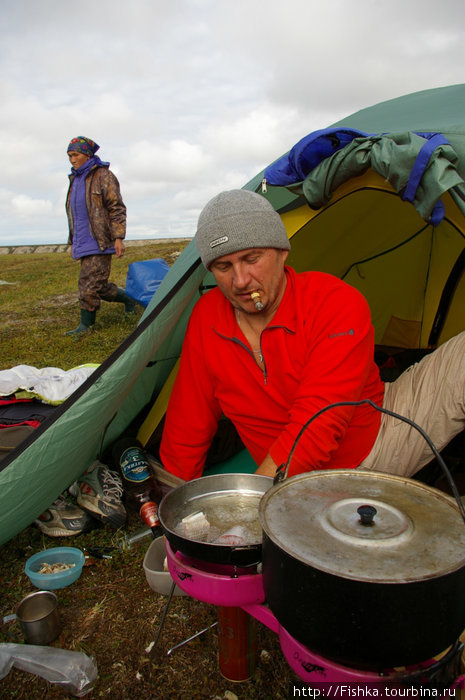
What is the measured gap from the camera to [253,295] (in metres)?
2.04

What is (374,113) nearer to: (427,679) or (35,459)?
(35,459)

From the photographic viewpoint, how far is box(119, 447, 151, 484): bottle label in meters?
2.65

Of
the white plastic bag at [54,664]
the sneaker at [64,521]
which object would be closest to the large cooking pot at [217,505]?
the white plastic bag at [54,664]

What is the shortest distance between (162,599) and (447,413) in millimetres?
1443

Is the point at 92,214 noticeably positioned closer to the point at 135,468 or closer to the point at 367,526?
the point at 135,468

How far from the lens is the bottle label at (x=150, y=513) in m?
2.39

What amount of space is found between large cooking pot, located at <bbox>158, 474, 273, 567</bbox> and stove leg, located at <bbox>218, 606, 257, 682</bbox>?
0.25 m

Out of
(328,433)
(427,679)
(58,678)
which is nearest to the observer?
(427,679)

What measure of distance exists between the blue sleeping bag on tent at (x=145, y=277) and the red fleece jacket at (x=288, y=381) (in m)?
4.54

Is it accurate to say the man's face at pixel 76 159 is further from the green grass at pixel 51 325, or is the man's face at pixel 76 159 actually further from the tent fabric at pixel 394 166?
the tent fabric at pixel 394 166

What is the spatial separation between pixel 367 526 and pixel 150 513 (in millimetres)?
1470

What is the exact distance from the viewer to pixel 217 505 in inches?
71.1

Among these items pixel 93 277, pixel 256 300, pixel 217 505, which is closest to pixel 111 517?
pixel 217 505

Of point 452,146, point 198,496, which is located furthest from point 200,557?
point 452,146
